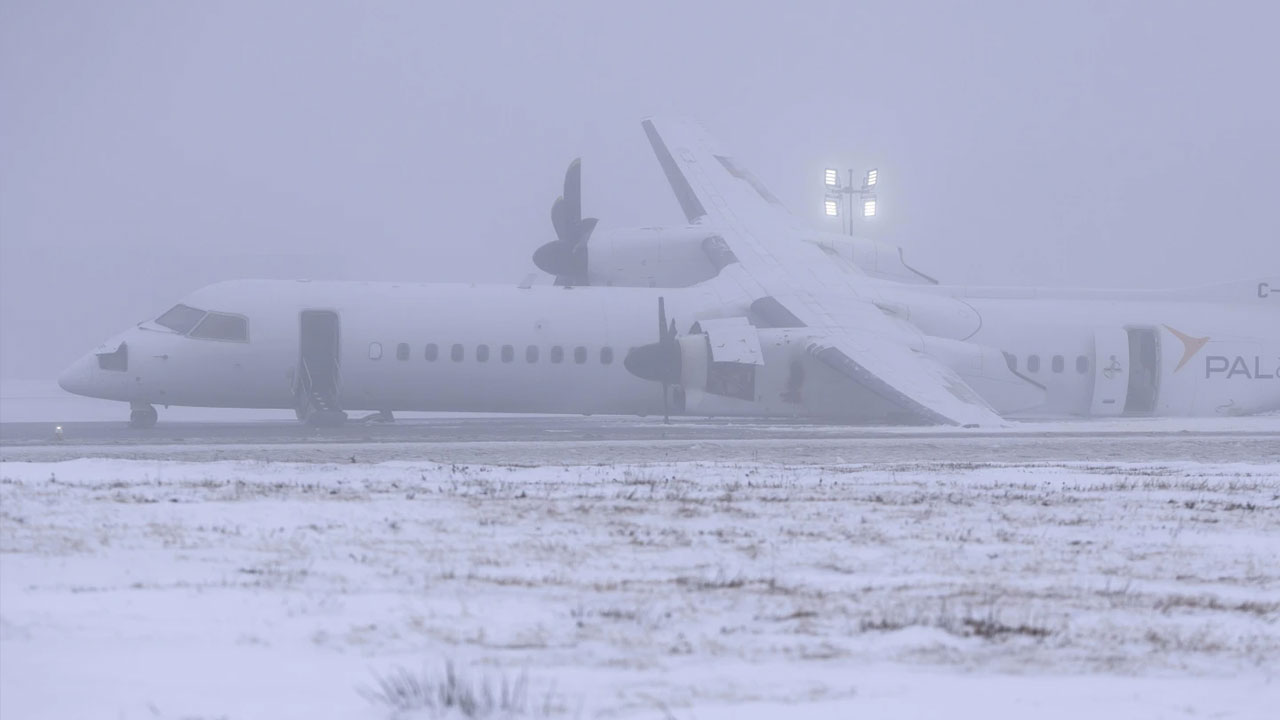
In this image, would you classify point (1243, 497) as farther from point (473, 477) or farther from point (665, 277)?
point (665, 277)

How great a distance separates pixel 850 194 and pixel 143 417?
29.9 m

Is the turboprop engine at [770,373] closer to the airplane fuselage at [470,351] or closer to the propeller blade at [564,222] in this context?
the airplane fuselage at [470,351]

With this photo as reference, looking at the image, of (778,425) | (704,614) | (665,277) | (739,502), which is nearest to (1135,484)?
(739,502)

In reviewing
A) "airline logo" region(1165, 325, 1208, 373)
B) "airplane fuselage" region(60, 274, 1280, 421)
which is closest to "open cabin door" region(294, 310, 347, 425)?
"airplane fuselage" region(60, 274, 1280, 421)

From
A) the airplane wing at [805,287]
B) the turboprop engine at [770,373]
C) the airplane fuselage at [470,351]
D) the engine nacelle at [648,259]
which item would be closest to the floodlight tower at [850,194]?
the airplane wing at [805,287]

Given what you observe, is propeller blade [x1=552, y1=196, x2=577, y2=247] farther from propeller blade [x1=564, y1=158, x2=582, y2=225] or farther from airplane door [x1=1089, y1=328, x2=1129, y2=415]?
airplane door [x1=1089, y1=328, x2=1129, y2=415]

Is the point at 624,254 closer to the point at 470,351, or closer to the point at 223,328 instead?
the point at 470,351

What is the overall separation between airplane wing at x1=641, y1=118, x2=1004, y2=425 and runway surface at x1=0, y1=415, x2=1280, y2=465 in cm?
82

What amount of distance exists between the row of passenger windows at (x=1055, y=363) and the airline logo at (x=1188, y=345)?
2601mm

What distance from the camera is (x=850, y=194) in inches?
1954

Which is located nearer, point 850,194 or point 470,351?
point 470,351

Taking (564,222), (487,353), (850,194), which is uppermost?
(850,194)

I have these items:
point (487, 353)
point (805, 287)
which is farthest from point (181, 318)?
point (805, 287)

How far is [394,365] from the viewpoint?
27281 millimetres
